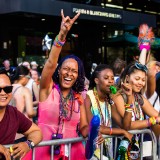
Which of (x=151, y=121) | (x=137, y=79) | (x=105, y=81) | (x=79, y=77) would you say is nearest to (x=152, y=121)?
(x=151, y=121)

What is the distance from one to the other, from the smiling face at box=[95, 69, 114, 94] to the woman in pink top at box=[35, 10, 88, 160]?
0.43 m

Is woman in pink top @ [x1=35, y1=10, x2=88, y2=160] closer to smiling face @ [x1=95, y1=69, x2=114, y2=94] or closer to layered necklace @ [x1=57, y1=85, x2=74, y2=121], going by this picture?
layered necklace @ [x1=57, y1=85, x2=74, y2=121]

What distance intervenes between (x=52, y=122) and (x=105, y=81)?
89 centimetres

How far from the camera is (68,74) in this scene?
4.08 metres

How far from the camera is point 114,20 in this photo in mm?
18016

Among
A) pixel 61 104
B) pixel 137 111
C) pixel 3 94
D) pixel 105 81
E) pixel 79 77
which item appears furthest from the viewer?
pixel 137 111

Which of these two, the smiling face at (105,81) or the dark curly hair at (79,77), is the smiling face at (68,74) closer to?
the dark curly hair at (79,77)

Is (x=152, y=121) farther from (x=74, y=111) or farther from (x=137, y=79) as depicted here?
(x=74, y=111)

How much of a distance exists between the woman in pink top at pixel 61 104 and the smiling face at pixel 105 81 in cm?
43

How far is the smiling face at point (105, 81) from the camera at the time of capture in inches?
177

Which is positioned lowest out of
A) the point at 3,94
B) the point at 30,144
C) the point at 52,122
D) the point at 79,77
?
the point at 30,144

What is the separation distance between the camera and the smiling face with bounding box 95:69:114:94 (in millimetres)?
4496

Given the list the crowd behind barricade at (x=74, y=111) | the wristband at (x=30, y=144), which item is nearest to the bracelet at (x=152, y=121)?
the crowd behind barricade at (x=74, y=111)

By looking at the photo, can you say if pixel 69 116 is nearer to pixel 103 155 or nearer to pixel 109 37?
pixel 103 155
